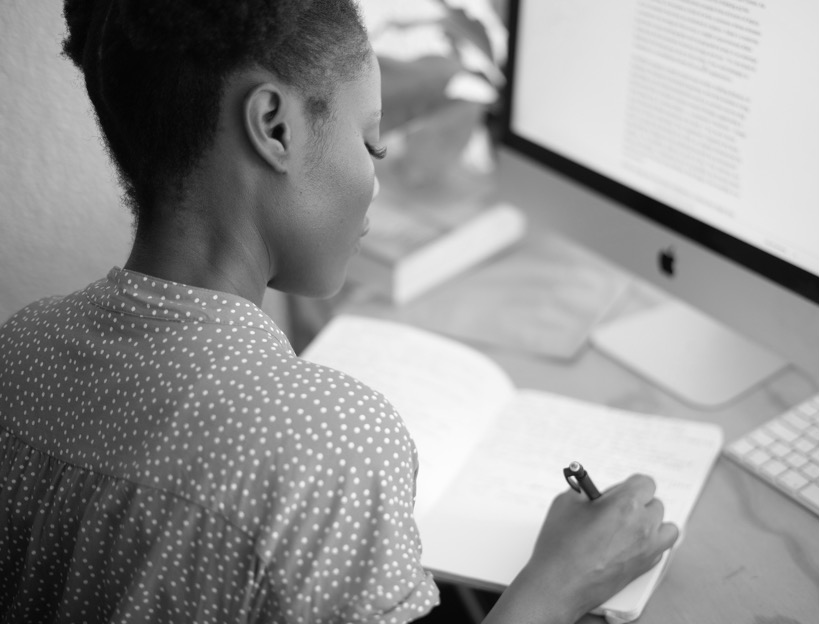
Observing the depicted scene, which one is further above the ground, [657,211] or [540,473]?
[657,211]

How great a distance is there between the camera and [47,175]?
32.7 inches

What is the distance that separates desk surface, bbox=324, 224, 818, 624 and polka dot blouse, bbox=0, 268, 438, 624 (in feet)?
0.75

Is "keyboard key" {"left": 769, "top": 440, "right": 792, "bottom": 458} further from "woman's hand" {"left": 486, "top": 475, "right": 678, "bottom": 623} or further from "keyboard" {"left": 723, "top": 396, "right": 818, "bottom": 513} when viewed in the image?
"woman's hand" {"left": 486, "top": 475, "right": 678, "bottom": 623}

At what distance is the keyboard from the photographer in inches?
31.2

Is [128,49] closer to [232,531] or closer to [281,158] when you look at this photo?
[281,158]

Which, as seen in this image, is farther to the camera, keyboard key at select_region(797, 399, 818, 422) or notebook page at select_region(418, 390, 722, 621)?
keyboard key at select_region(797, 399, 818, 422)

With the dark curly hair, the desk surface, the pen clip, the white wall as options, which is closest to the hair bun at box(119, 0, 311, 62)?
the dark curly hair

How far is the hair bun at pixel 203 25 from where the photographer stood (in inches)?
22.1

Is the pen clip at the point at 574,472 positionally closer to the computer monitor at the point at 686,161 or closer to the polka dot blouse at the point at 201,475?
the polka dot blouse at the point at 201,475

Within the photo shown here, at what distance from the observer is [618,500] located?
2.34 ft

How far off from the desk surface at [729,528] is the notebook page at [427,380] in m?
0.06

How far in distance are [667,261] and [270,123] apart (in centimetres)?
48

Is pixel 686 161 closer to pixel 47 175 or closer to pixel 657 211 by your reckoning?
pixel 657 211

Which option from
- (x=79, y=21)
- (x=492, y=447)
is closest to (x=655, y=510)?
(x=492, y=447)
